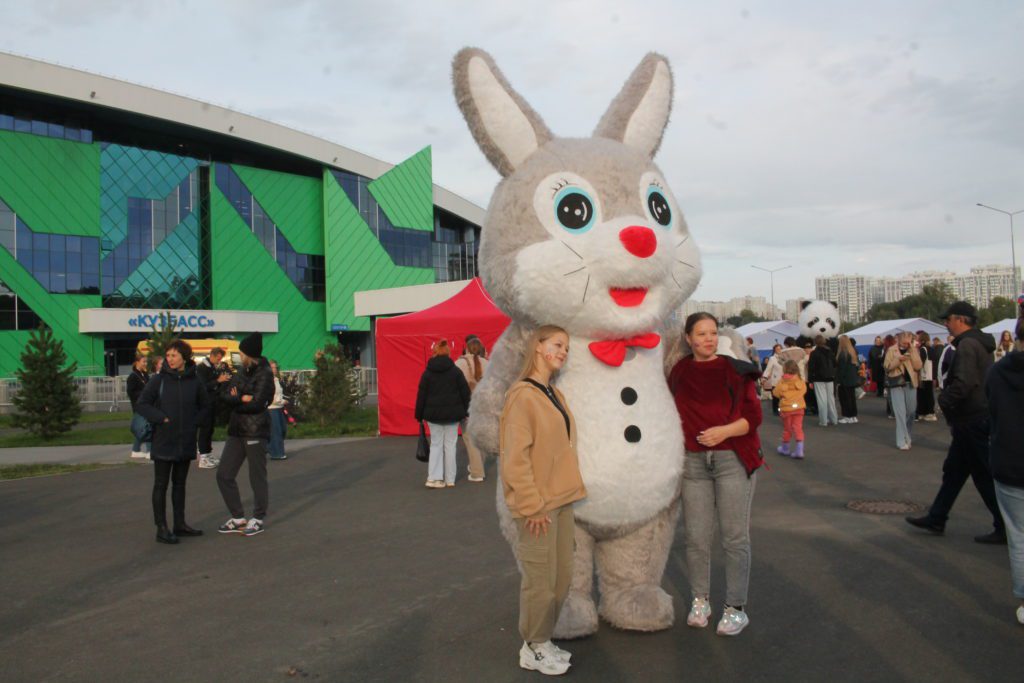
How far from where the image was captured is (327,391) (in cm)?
1552

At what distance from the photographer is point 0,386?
77.1ft

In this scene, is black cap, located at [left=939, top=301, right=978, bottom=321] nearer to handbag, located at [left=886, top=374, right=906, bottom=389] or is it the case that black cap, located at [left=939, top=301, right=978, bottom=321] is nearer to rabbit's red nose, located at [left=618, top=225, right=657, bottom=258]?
rabbit's red nose, located at [left=618, top=225, right=657, bottom=258]

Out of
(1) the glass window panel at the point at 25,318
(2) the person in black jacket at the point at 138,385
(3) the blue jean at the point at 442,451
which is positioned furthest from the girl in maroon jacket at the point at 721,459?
(1) the glass window panel at the point at 25,318

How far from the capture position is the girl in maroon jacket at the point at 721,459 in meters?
3.82

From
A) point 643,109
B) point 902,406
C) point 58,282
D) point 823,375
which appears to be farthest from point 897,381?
point 58,282

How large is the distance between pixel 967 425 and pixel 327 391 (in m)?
12.3

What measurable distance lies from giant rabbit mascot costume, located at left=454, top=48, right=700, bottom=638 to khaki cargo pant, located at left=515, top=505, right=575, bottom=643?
0.29m

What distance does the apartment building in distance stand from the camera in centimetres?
9969

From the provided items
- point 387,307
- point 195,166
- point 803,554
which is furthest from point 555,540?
point 195,166

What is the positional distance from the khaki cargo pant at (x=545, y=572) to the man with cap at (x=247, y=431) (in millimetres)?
3884

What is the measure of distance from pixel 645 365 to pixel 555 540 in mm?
1065

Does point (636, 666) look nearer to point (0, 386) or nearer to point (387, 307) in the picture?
point (0, 386)

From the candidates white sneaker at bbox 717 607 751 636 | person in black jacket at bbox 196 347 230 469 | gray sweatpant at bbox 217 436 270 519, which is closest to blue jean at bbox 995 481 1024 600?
white sneaker at bbox 717 607 751 636

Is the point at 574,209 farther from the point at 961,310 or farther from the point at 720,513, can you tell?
the point at 961,310
